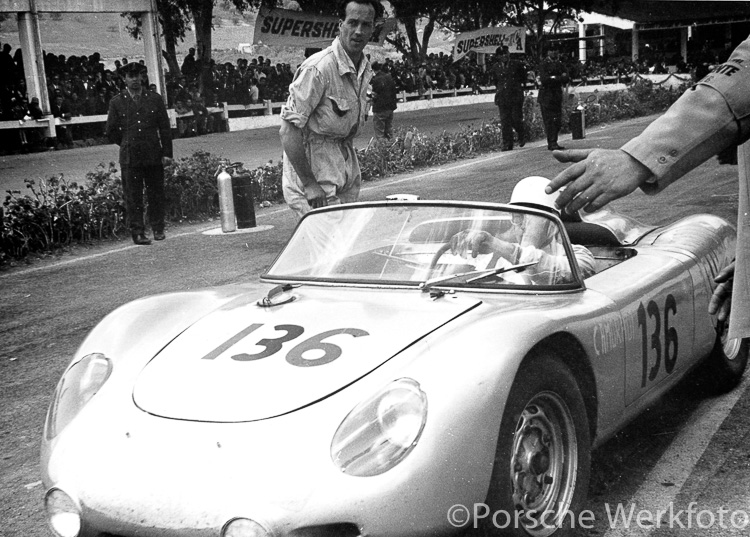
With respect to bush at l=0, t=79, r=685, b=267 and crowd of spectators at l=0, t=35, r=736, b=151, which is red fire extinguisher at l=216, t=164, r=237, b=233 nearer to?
bush at l=0, t=79, r=685, b=267

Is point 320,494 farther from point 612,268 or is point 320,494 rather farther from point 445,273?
point 612,268

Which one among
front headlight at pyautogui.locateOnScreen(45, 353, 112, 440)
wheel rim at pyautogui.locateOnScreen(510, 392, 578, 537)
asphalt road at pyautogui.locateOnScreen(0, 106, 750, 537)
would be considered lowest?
asphalt road at pyautogui.locateOnScreen(0, 106, 750, 537)

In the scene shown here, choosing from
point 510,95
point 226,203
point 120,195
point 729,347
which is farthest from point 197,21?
point 729,347

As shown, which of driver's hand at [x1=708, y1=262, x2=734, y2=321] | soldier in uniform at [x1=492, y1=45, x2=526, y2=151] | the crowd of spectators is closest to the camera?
driver's hand at [x1=708, y1=262, x2=734, y2=321]

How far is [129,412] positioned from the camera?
119 inches

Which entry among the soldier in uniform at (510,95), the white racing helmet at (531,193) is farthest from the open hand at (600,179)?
the soldier in uniform at (510,95)

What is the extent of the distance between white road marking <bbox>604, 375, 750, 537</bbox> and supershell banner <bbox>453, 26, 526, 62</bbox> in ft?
80.4

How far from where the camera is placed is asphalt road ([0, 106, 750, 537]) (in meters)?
3.58

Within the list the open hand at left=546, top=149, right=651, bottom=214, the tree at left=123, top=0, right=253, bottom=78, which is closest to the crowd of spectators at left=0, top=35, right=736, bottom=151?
the tree at left=123, top=0, right=253, bottom=78

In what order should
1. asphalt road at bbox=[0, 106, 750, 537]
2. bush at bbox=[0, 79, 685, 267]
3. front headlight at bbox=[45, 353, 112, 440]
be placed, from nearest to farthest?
1. front headlight at bbox=[45, 353, 112, 440]
2. asphalt road at bbox=[0, 106, 750, 537]
3. bush at bbox=[0, 79, 685, 267]

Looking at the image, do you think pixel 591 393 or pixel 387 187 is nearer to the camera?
pixel 591 393

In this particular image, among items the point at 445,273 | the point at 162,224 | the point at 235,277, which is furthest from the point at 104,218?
the point at 445,273

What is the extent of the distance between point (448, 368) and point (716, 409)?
2.24 metres

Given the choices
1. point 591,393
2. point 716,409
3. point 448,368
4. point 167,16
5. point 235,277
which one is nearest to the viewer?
point 448,368
